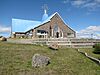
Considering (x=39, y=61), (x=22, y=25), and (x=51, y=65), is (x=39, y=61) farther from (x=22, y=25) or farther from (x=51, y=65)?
(x=22, y=25)

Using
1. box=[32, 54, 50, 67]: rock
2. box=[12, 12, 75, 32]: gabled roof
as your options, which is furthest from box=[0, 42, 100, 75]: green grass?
box=[12, 12, 75, 32]: gabled roof

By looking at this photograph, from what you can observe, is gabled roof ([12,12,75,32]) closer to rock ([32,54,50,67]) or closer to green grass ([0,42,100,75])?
green grass ([0,42,100,75])

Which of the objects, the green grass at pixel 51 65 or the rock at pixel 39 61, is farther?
the rock at pixel 39 61

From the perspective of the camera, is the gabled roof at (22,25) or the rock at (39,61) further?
the gabled roof at (22,25)

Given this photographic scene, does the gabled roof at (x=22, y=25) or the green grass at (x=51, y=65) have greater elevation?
the gabled roof at (x=22, y=25)

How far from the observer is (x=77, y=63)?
1883cm

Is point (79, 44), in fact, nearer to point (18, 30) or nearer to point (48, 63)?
point (48, 63)

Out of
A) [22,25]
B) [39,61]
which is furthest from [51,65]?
[22,25]

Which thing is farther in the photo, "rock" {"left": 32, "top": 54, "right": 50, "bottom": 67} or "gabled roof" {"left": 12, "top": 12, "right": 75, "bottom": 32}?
"gabled roof" {"left": 12, "top": 12, "right": 75, "bottom": 32}

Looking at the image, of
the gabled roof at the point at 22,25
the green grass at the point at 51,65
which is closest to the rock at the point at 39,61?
the green grass at the point at 51,65

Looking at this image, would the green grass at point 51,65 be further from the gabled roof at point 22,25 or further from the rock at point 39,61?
the gabled roof at point 22,25

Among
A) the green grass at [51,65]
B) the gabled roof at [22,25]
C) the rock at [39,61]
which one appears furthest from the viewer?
the gabled roof at [22,25]

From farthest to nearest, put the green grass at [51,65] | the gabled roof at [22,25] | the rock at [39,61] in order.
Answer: the gabled roof at [22,25] → the rock at [39,61] → the green grass at [51,65]

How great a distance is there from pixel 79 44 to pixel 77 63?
440 inches
